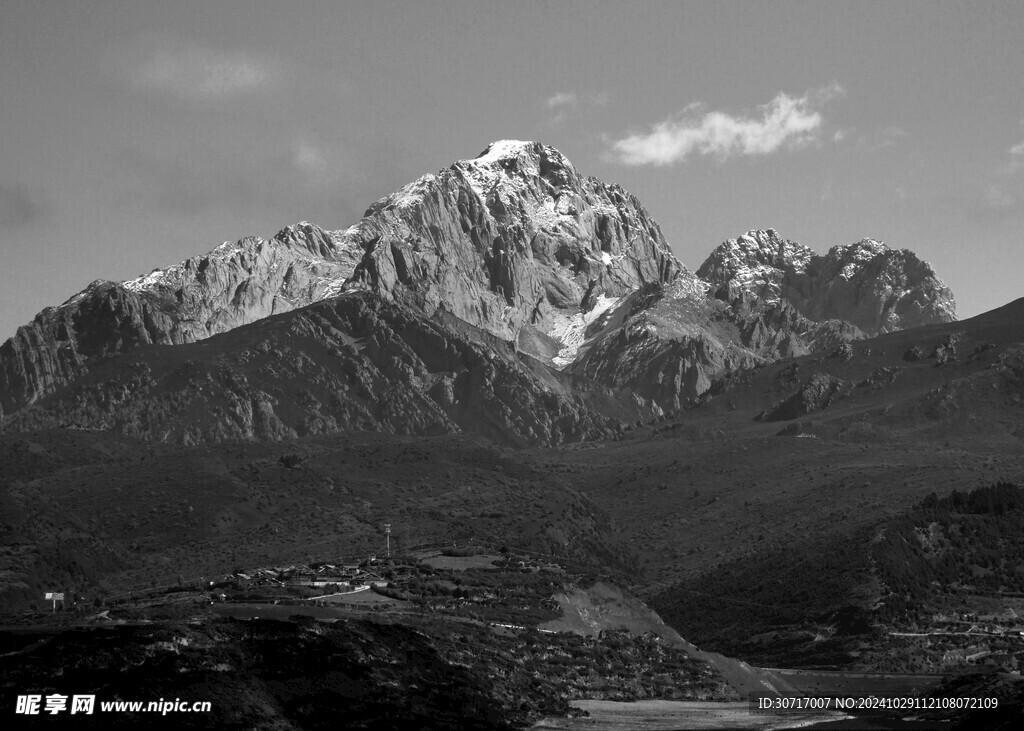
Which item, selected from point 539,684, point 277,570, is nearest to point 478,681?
point 539,684

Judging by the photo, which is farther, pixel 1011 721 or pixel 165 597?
pixel 165 597

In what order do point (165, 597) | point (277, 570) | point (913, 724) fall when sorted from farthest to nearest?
1. point (277, 570)
2. point (165, 597)
3. point (913, 724)

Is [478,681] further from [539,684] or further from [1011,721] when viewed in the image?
[1011,721]

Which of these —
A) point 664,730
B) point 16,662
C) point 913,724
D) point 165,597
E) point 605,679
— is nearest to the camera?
point 16,662

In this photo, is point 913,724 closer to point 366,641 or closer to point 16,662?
point 366,641

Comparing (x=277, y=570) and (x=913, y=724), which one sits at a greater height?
(x=277, y=570)

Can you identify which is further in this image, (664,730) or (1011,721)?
(664,730)


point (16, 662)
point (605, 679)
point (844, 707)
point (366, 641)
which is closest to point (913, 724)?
point (844, 707)

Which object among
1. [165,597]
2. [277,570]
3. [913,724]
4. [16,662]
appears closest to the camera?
[16,662]

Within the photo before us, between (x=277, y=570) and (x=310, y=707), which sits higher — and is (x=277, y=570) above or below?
above
